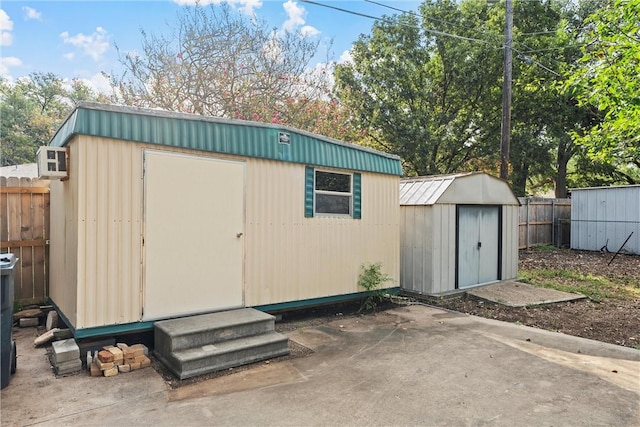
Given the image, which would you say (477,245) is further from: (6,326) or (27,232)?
(27,232)

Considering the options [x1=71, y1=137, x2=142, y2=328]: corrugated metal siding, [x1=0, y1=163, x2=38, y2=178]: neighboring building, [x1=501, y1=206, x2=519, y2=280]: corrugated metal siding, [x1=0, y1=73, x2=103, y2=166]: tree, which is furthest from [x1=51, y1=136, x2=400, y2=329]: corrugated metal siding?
[x1=0, y1=73, x2=103, y2=166]: tree

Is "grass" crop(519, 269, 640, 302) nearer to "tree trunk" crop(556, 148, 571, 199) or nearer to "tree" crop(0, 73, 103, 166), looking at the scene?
"tree trunk" crop(556, 148, 571, 199)

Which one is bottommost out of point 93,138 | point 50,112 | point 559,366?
point 559,366

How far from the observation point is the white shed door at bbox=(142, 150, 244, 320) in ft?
13.7

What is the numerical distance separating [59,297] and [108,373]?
5.28 ft

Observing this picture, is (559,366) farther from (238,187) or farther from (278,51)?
(278,51)

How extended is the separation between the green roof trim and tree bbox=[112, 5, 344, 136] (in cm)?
578

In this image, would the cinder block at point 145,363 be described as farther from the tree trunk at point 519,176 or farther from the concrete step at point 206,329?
the tree trunk at point 519,176

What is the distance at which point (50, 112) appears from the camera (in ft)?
71.5

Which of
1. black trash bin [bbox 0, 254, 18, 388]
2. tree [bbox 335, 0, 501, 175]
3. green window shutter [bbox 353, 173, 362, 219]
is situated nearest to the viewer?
black trash bin [bbox 0, 254, 18, 388]

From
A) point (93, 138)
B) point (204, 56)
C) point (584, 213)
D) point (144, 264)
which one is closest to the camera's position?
point (93, 138)

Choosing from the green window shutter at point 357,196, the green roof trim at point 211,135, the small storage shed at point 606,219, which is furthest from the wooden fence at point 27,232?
the small storage shed at point 606,219

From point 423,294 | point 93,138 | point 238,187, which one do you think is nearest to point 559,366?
point 423,294

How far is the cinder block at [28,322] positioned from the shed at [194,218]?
0.40 meters
